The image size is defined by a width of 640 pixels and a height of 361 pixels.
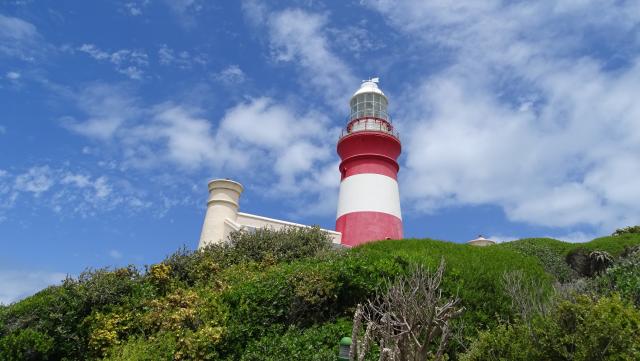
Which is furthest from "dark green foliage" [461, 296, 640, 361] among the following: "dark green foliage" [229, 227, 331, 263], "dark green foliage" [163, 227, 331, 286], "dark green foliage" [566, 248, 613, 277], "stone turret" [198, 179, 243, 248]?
"stone turret" [198, 179, 243, 248]

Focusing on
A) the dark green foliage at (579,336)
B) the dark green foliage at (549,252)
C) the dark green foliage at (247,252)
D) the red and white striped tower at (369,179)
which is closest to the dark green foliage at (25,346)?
the dark green foliage at (247,252)

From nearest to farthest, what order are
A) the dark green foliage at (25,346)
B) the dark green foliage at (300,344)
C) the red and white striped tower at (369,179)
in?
the dark green foliage at (300,344)
the dark green foliage at (25,346)
the red and white striped tower at (369,179)

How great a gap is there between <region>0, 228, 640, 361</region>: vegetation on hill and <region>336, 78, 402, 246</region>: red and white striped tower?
871 centimetres

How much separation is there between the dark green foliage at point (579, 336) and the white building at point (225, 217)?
14.2 meters

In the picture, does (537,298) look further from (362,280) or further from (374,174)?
(374,174)

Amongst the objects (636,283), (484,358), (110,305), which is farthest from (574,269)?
(110,305)

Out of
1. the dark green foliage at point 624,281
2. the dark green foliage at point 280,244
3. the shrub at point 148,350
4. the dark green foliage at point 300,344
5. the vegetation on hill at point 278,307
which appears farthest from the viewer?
the dark green foliage at point 280,244

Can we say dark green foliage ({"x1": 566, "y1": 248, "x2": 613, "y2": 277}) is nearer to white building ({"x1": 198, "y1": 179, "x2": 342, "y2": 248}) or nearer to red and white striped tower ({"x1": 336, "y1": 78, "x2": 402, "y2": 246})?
red and white striped tower ({"x1": 336, "y1": 78, "x2": 402, "y2": 246})

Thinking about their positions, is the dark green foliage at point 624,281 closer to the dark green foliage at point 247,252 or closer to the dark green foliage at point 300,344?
the dark green foliage at point 300,344

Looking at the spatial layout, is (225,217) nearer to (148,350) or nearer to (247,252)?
(247,252)

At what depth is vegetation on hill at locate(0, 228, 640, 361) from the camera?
10391 millimetres

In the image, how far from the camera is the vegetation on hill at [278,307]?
10.4 meters

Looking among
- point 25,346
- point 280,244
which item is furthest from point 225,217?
point 25,346

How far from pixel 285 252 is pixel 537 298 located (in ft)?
28.3
